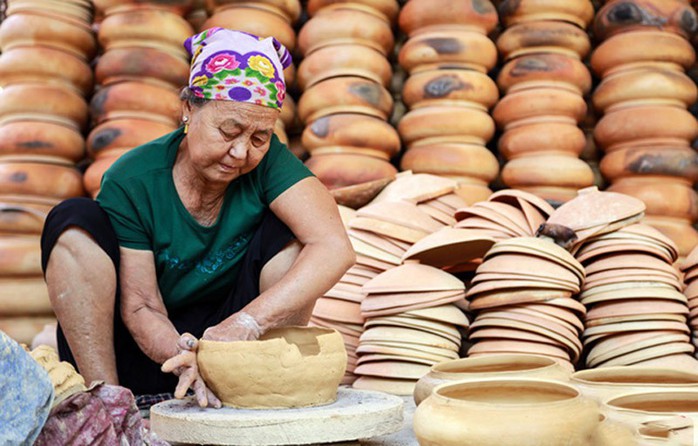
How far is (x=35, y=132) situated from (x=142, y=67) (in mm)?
593

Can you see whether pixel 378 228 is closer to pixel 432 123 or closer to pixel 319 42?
pixel 432 123

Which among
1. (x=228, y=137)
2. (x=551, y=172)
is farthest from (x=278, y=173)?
(x=551, y=172)

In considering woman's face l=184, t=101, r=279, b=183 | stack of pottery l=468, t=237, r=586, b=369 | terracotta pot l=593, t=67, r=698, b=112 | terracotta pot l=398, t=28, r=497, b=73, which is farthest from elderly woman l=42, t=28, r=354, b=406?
terracotta pot l=593, t=67, r=698, b=112

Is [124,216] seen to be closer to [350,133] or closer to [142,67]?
[350,133]

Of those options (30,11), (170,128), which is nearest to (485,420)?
(170,128)

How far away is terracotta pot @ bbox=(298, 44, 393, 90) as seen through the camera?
3770 millimetres

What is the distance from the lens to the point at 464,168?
3.64 metres

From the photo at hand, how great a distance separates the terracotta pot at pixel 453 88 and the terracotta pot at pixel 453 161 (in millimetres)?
227

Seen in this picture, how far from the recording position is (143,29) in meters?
3.77

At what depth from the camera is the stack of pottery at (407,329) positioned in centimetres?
254

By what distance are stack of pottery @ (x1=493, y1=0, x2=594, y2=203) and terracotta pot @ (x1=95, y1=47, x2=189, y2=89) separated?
1569mm

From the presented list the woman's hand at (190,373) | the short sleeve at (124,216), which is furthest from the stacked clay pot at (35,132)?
the woman's hand at (190,373)

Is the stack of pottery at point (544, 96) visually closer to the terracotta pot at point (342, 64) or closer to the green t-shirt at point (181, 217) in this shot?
the terracotta pot at point (342, 64)

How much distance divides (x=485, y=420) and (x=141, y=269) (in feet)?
3.94
